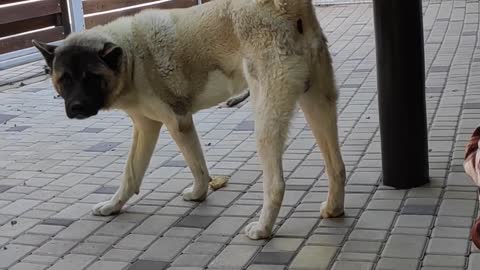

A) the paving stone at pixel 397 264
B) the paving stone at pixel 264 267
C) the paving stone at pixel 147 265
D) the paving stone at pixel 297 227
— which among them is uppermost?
the paving stone at pixel 147 265

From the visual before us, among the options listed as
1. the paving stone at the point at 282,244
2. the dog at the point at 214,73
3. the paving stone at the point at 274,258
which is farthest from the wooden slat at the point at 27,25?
the paving stone at the point at 274,258

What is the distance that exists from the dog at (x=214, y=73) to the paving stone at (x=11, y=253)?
0.56 metres

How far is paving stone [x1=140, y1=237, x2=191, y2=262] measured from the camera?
12.9 ft

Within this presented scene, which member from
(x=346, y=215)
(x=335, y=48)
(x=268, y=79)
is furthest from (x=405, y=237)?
(x=335, y=48)

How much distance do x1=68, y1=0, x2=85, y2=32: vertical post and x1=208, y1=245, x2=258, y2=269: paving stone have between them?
6.57 m

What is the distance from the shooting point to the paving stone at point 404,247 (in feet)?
12.2

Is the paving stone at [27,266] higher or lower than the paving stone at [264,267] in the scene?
higher

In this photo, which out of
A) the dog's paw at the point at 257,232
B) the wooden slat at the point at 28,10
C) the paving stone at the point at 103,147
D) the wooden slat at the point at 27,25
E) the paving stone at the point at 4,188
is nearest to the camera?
the dog's paw at the point at 257,232

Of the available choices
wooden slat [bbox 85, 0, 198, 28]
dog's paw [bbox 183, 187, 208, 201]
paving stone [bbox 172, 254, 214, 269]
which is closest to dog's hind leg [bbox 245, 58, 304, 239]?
paving stone [bbox 172, 254, 214, 269]

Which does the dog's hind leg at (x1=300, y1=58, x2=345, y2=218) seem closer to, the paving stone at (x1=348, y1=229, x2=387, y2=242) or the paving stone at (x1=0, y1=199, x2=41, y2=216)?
the paving stone at (x1=348, y1=229, x2=387, y2=242)

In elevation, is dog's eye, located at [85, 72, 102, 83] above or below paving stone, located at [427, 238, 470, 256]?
above

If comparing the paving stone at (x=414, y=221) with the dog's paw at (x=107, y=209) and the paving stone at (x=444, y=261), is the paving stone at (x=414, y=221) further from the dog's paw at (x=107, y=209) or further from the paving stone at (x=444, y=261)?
the dog's paw at (x=107, y=209)

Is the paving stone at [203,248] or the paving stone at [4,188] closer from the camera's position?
the paving stone at [203,248]

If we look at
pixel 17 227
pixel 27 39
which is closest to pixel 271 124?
pixel 17 227
